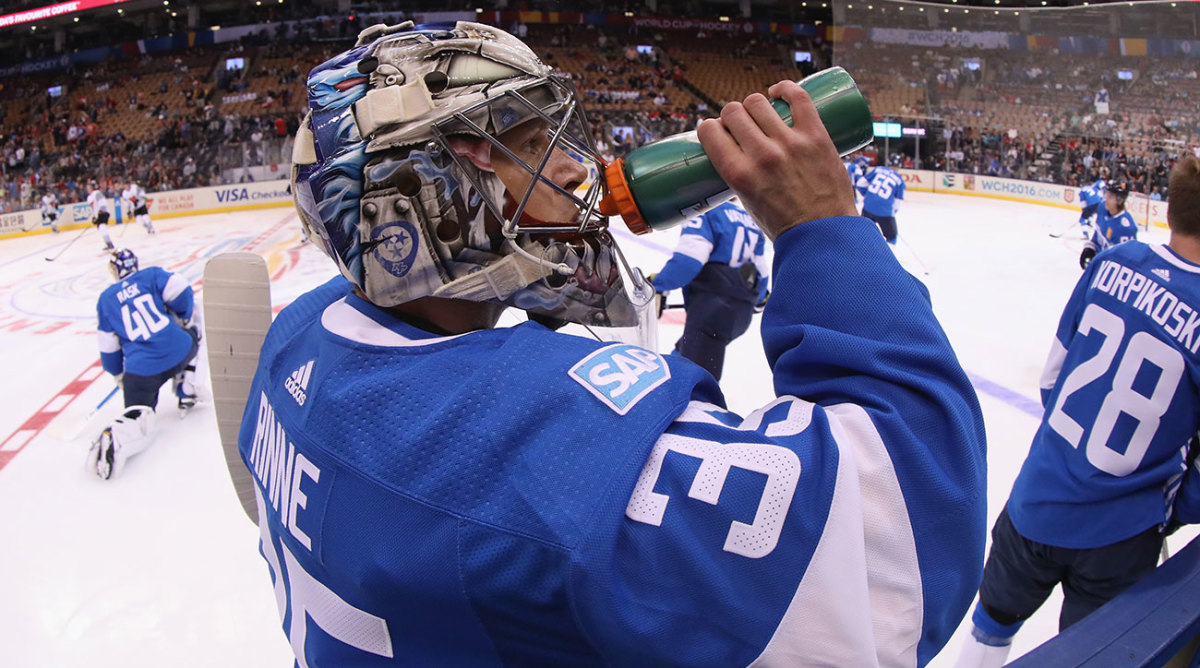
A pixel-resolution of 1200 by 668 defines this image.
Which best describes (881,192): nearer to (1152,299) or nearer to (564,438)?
Result: (1152,299)

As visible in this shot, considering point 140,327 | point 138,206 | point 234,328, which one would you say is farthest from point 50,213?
point 234,328

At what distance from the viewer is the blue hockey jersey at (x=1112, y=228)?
23.9 feet

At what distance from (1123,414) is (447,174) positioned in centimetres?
188

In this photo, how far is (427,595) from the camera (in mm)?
748

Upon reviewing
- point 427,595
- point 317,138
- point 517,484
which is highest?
point 317,138

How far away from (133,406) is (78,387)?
2.13m

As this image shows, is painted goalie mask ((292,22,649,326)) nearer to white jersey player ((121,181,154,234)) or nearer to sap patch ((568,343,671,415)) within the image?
sap patch ((568,343,671,415))

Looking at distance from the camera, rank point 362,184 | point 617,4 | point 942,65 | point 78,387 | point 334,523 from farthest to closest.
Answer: point 617,4, point 942,65, point 78,387, point 362,184, point 334,523

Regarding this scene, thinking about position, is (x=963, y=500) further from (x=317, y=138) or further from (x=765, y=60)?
(x=765, y=60)

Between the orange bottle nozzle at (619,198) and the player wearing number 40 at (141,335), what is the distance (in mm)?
4757

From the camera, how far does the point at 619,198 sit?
1.08 metres

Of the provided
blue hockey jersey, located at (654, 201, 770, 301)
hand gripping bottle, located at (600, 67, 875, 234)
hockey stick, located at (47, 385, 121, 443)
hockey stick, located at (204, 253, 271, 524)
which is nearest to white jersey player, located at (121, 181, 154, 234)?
hockey stick, located at (47, 385, 121, 443)

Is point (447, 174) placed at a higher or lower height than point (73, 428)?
higher

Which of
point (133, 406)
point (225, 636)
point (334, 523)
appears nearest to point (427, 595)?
point (334, 523)
